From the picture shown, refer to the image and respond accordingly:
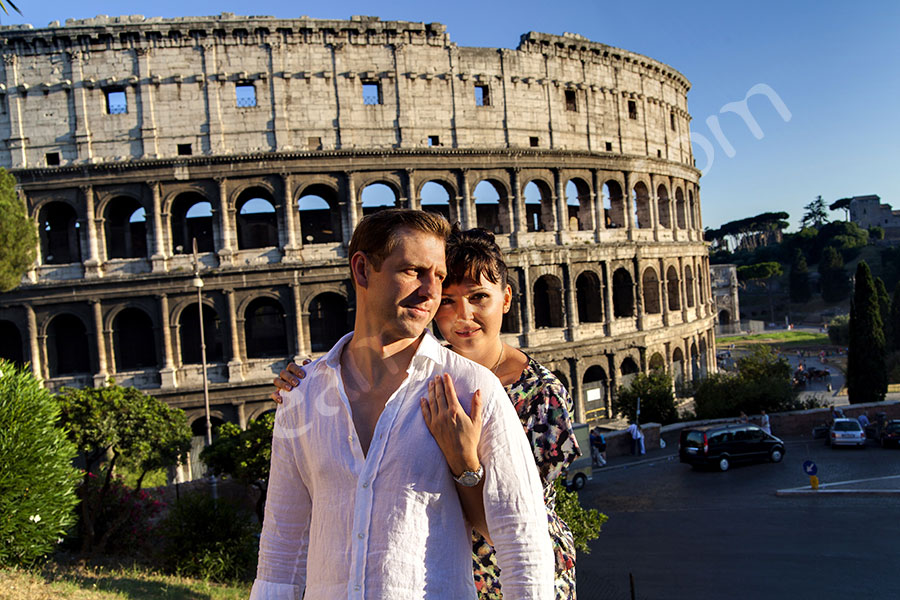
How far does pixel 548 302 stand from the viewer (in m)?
25.5

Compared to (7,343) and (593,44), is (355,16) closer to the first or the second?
(593,44)

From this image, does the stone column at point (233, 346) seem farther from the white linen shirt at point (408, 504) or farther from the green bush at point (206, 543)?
the white linen shirt at point (408, 504)

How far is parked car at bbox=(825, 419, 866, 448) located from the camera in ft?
65.0

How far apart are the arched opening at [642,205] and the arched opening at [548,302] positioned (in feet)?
18.0

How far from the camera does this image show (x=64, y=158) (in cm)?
2056

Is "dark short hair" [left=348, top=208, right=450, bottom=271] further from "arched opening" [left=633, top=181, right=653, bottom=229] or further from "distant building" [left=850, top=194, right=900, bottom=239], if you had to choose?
"distant building" [left=850, top=194, right=900, bottom=239]

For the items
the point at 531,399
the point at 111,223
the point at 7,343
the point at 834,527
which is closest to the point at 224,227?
the point at 111,223

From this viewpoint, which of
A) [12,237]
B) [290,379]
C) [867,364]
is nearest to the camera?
[290,379]

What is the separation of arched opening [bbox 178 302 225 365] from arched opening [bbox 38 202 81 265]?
4.01 metres

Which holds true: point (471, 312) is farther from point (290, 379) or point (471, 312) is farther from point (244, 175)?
point (244, 175)

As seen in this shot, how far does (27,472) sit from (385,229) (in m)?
7.68

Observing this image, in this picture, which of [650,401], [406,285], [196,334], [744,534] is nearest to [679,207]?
[650,401]

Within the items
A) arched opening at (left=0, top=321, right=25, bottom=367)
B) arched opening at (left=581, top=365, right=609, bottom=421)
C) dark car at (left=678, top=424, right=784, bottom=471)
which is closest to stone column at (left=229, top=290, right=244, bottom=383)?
arched opening at (left=0, top=321, right=25, bottom=367)

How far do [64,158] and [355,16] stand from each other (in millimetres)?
10461
